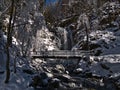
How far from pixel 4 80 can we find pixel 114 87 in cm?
1084

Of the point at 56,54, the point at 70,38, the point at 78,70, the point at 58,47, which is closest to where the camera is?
the point at 78,70

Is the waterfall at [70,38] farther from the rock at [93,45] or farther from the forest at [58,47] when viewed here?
the rock at [93,45]

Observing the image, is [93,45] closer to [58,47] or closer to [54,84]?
[58,47]

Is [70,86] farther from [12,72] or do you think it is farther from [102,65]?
[102,65]

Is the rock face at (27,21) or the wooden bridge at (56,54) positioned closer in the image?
the rock face at (27,21)

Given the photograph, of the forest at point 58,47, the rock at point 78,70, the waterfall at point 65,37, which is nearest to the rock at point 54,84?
the forest at point 58,47

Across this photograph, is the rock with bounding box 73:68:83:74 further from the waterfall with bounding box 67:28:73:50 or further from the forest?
the waterfall with bounding box 67:28:73:50

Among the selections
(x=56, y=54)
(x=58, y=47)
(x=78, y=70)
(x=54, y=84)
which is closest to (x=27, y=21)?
(x=54, y=84)

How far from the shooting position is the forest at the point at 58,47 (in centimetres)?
2508

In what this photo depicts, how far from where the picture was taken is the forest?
82.3 ft

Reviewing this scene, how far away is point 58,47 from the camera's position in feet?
205

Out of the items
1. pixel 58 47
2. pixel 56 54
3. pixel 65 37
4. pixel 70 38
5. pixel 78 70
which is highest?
pixel 65 37

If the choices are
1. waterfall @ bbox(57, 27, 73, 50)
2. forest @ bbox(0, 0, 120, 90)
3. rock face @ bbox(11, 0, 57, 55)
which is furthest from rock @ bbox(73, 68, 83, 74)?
waterfall @ bbox(57, 27, 73, 50)

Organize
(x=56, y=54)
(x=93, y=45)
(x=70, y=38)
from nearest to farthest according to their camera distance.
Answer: (x=56, y=54), (x=93, y=45), (x=70, y=38)
